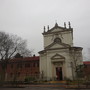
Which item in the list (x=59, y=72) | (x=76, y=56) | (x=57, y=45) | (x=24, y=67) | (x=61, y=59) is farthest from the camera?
(x=24, y=67)

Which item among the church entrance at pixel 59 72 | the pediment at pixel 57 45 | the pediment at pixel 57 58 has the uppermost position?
the pediment at pixel 57 45

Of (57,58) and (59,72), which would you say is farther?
(59,72)

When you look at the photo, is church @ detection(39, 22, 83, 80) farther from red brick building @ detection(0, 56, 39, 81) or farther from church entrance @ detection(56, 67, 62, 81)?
red brick building @ detection(0, 56, 39, 81)

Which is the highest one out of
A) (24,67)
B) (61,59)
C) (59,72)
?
(61,59)

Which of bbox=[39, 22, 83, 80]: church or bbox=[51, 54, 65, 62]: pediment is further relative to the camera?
bbox=[51, 54, 65, 62]: pediment

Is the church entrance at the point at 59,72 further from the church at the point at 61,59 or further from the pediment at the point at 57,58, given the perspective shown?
the pediment at the point at 57,58

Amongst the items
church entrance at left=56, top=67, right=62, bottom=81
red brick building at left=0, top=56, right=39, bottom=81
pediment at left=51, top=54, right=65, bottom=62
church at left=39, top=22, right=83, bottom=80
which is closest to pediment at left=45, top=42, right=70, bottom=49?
church at left=39, top=22, right=83, bottom=80

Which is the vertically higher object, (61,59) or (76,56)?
(76,56)

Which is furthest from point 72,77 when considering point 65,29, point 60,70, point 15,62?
point 15,62

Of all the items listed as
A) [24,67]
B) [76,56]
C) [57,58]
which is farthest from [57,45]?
[24,67]

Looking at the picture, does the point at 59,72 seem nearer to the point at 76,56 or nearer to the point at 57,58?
the point at 57,58

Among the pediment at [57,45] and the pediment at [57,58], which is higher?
the pediment at [57,45]

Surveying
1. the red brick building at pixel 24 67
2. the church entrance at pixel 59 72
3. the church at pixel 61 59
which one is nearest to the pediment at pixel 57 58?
the church at pixel 61 59

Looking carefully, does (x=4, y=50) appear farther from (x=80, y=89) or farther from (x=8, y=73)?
(x=80, y=89)
